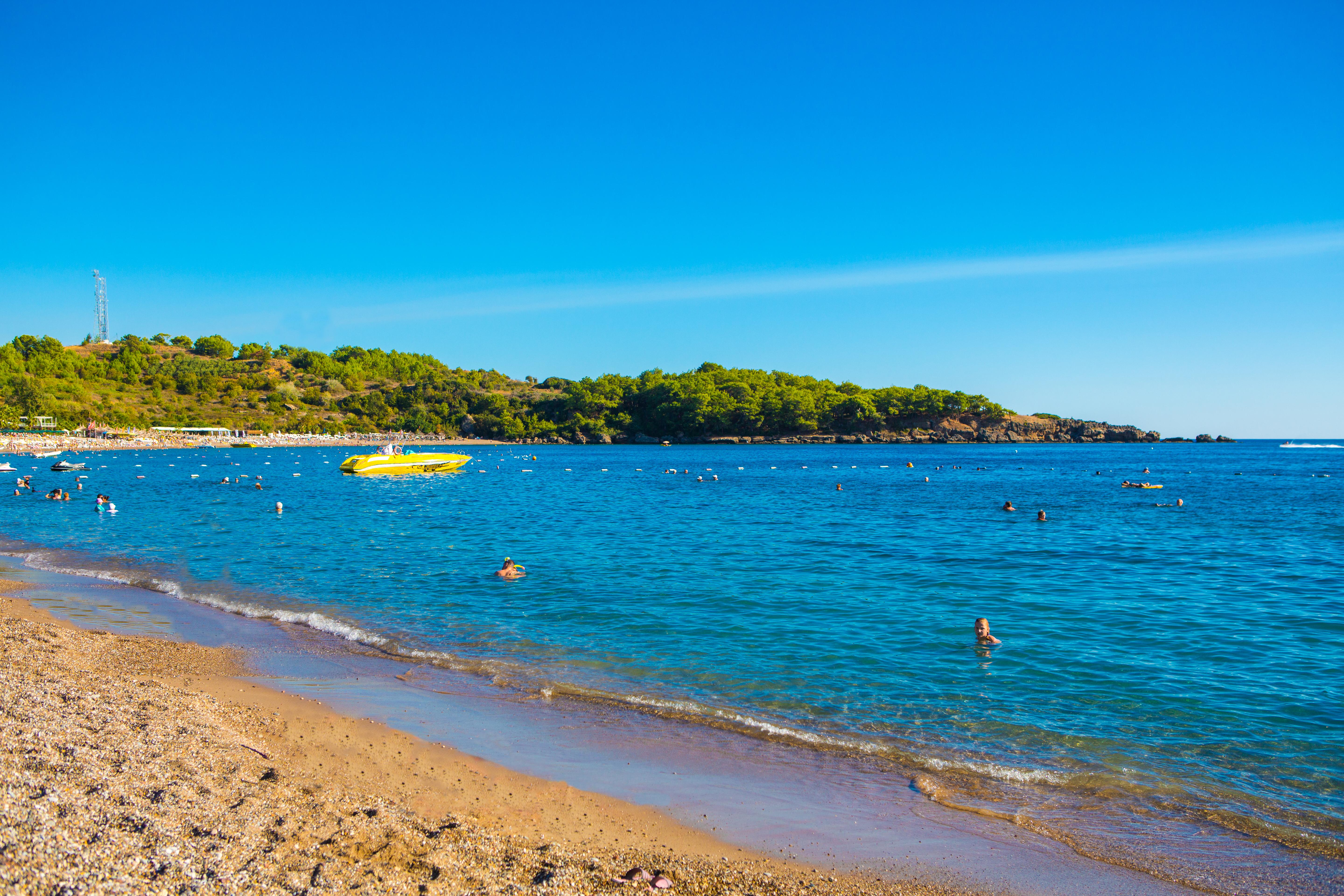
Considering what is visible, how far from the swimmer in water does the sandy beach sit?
9.53 meters

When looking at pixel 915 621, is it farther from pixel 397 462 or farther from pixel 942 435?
pixel 942 435

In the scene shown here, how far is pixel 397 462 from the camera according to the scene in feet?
198

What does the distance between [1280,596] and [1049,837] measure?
14.8 m

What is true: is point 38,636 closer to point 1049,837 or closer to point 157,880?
point 157,880

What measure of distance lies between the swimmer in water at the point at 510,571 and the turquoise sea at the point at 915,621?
25 centimetres

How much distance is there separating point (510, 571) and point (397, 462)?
147 ft

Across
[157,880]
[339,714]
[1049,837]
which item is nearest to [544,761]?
[339,714]

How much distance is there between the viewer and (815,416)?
181m

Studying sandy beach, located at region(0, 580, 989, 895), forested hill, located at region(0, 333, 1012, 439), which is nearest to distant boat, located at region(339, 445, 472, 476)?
sandy beach, located at region(0, 580, 989, 895)

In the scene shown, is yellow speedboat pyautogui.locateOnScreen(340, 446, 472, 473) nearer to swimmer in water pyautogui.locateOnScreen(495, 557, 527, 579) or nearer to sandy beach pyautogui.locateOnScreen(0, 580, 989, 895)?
swimmer in water pyautogui.locateOnScreen(495, 557, 527, 579)

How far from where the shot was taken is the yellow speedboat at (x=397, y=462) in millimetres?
59406

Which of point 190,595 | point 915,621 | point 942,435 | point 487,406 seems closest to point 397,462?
point 190,595

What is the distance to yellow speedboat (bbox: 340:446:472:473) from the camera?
59406mm

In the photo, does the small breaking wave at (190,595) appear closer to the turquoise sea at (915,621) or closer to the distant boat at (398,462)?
the turquoise sea at (915,621)
